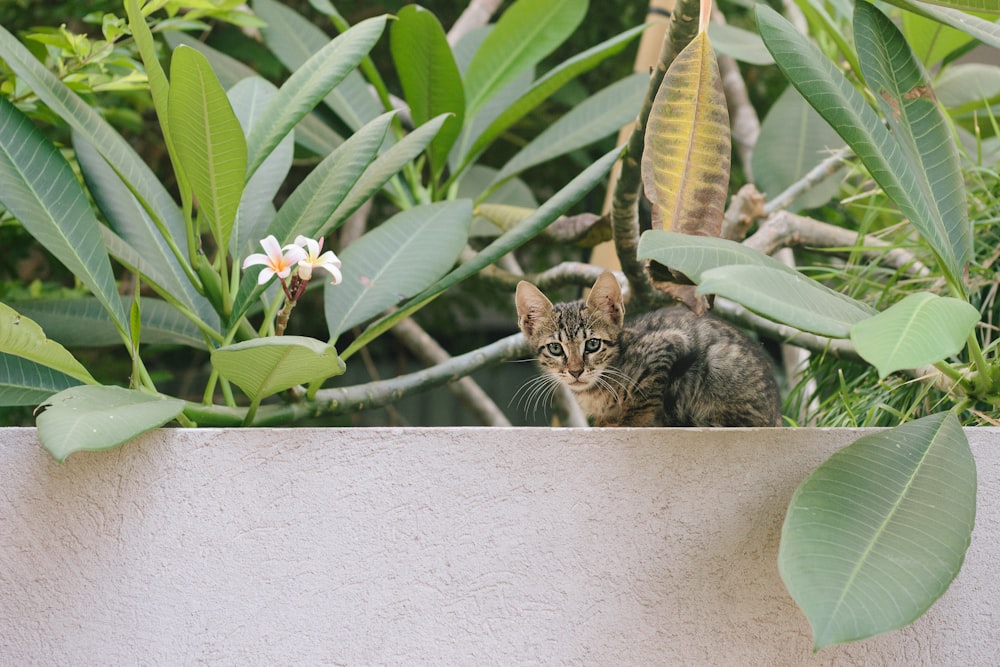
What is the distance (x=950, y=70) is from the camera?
1.82 metres

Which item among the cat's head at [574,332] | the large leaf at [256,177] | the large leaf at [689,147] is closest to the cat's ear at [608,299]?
the cat's head at [574,332]

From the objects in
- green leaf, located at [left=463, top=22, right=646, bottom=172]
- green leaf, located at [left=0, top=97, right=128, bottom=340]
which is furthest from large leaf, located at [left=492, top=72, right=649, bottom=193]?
green leaf, located at [left=0, top=97, right=128, bottom=340]

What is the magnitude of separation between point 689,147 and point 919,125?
0.26 meters

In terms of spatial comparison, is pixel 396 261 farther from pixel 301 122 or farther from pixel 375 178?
pixel 301 122

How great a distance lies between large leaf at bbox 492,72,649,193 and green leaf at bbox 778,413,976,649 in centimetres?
90

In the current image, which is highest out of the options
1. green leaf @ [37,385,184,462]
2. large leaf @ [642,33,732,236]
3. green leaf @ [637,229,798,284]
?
large leaf @ [642,33,732,236]

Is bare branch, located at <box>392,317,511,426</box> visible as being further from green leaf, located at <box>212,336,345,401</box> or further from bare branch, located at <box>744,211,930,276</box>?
green leaf, located at <box>212,336,345,401</box>

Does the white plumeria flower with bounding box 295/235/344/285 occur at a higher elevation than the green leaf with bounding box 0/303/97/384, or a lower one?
higher

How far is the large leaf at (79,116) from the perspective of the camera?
37.0 inches

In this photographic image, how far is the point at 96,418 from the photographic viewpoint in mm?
760

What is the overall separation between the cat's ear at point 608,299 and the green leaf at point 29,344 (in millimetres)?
634

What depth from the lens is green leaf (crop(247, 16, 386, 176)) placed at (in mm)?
1021

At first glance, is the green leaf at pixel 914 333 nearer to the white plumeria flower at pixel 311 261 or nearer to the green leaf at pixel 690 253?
the green leaf at pixel 690 253

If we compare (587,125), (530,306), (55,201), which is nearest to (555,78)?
(587,125)
